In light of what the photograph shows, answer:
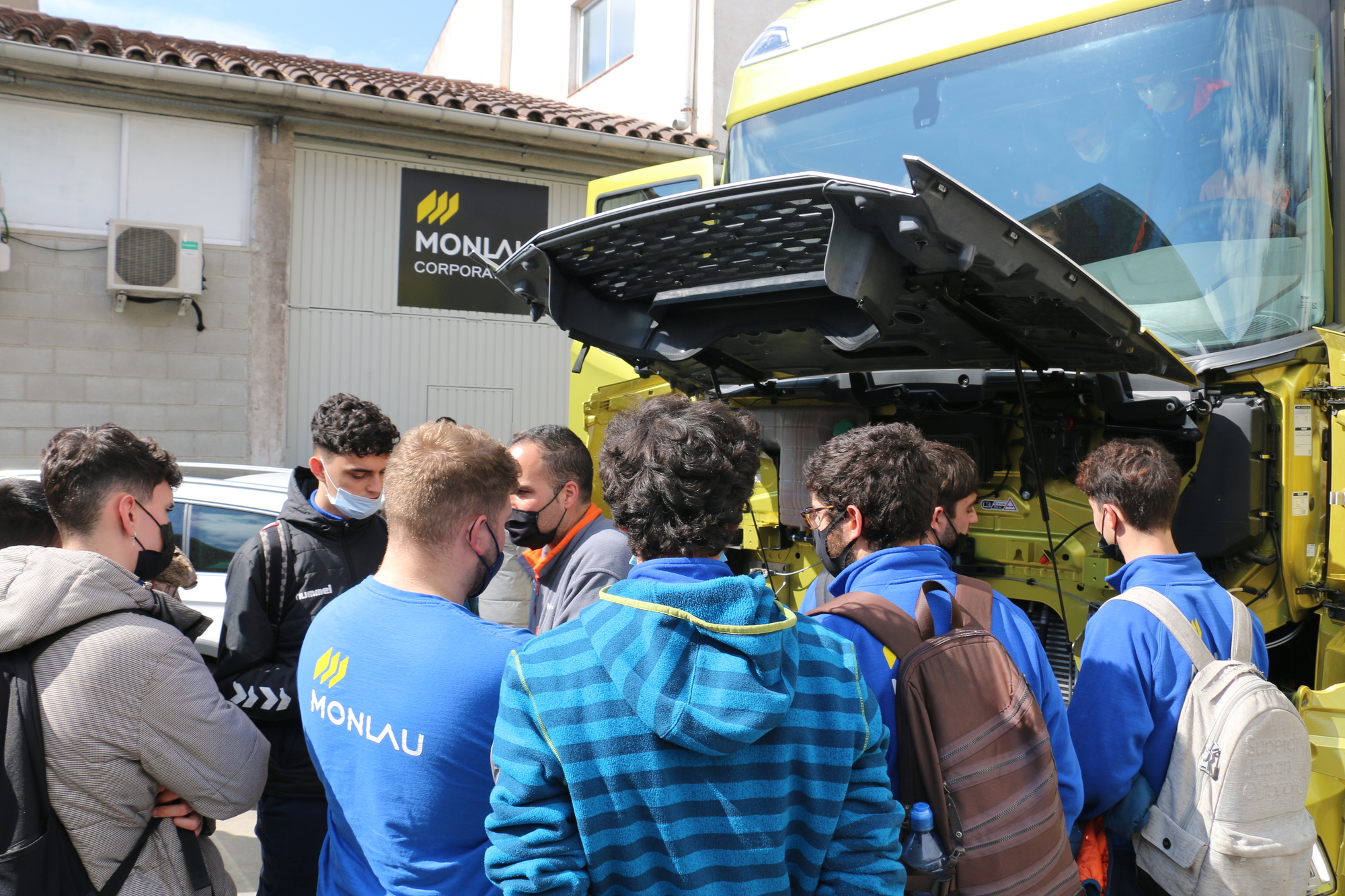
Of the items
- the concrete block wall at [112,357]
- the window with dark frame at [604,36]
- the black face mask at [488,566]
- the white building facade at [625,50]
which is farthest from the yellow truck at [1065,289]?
the window with dark frame at [604,36]

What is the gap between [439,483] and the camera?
1888 millimetres

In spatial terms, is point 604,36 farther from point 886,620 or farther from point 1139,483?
point 886,620

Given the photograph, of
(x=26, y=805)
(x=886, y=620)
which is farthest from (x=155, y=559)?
(x=886, y=620)

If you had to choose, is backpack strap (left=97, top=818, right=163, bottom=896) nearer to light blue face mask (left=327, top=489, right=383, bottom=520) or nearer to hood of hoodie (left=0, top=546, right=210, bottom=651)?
hood of hoodie (left=0, top=546, right=210, bottom=651)

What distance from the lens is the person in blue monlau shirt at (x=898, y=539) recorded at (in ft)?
6.80

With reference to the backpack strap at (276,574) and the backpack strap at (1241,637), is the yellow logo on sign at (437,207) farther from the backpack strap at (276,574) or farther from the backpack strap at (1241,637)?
the backpack strap at (1241,637)

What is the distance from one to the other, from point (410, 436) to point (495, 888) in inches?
35.0

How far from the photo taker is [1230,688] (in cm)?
221

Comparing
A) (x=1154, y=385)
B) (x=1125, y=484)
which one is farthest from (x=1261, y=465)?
(x=1125, y=484)

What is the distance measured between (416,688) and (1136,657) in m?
1.69

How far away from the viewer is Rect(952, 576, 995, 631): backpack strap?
2.12m

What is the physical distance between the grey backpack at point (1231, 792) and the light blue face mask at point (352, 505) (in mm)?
2216

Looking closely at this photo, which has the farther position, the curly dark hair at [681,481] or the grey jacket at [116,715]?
the grey jacket at [116,715]

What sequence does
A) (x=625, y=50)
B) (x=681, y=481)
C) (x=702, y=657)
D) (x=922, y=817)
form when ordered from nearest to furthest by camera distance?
1. (x=702, y=657)
2. (x=681, y=481)
3. (x=922, y=817)
4. (x=625, y=50)
